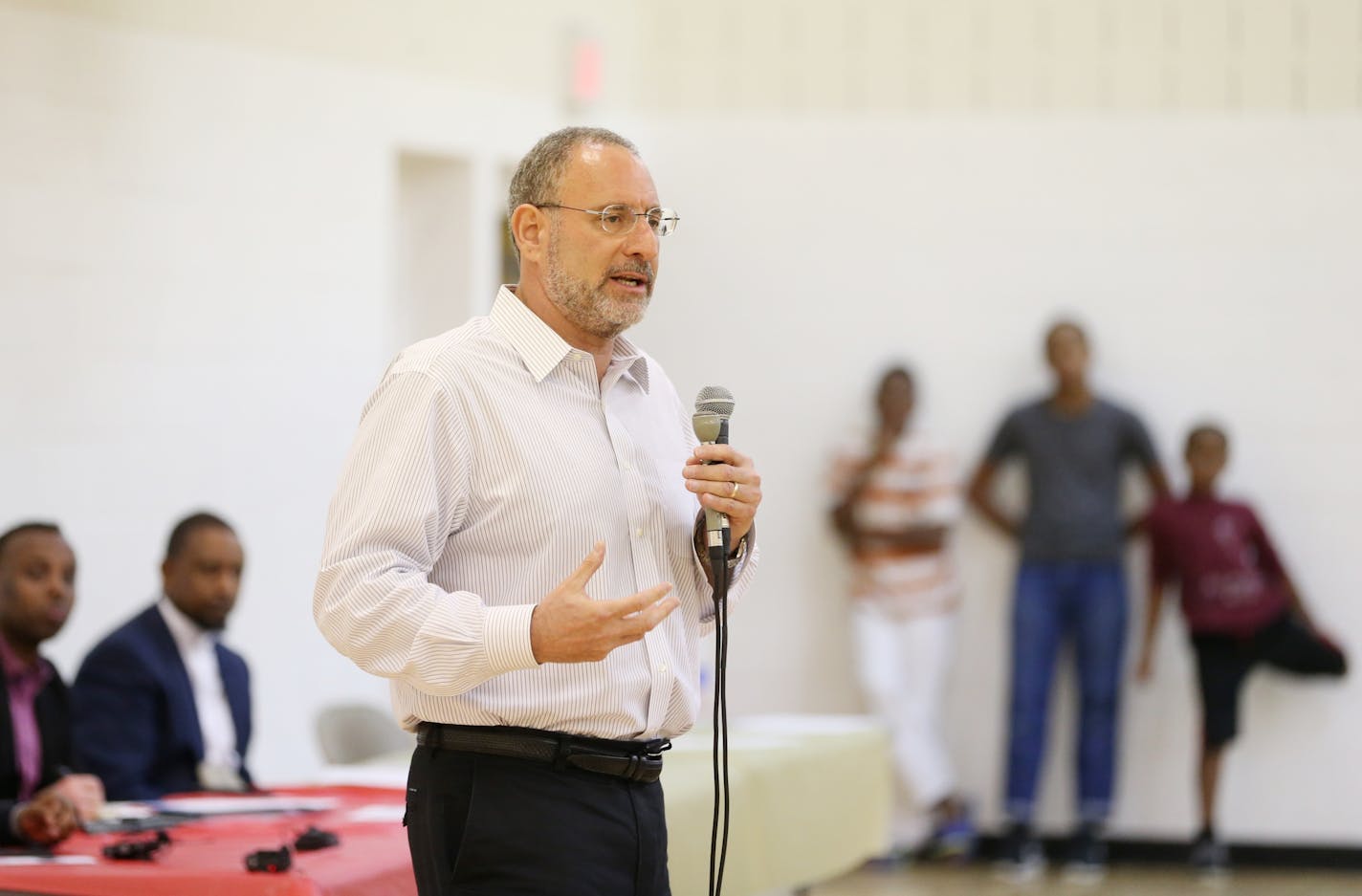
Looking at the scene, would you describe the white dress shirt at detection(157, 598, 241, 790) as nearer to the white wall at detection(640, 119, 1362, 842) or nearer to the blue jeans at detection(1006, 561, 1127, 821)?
the white wall at detection(640, 119, 1362, 842)

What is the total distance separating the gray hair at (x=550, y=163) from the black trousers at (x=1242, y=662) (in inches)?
221

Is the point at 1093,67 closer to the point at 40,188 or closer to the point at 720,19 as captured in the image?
the point at 720,19

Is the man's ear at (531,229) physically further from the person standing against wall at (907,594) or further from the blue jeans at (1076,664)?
the blue jeans at (1076,664)

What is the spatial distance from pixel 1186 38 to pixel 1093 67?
0.43 meters

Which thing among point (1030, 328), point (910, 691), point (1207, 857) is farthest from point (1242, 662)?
point (1030, 328)

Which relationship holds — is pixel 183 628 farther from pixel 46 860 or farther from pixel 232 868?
pixel 232 868

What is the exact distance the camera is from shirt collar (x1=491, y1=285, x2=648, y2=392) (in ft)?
8.48

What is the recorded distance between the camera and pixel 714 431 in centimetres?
267

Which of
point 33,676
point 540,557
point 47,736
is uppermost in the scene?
point 540,557

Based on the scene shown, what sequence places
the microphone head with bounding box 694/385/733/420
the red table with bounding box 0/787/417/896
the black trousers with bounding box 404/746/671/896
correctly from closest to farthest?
1. the black trousers with bounding box 404/746/671/896
2. the microphone head with bounding box 694/385/733/420
3. the red table with bounding box 0/787/417/896

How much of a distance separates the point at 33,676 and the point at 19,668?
0.05 meters

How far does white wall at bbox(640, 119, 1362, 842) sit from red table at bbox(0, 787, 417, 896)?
197 inches

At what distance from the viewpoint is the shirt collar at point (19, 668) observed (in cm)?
395

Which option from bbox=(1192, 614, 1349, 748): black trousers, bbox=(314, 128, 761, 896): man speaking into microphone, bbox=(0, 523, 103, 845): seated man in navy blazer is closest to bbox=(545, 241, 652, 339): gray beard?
bbox=(314, 128, 761, 896): man speaking into microphone
